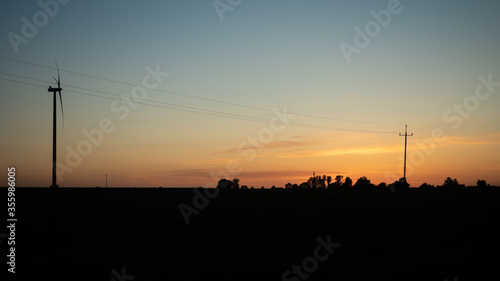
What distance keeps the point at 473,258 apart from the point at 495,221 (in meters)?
16.4

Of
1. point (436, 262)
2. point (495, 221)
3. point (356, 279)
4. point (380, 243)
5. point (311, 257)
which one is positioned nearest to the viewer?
point (356, 279)

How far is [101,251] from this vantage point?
20531 mm

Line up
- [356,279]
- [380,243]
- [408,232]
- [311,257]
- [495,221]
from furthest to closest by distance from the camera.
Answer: [495,221] → [408,232] → [380,243] → [311,257] → [356,279]

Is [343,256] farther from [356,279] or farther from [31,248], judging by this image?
[31,248]

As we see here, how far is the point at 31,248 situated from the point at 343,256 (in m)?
15.8

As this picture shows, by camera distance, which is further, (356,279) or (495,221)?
(495,221)

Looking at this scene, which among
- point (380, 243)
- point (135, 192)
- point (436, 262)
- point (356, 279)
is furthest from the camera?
point (135, 192)

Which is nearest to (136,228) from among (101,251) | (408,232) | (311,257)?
(101,251)

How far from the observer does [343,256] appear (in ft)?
66.0

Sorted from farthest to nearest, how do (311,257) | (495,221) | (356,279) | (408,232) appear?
1. (495,221)
2. (408,232)
3. (311,257)
4. (356,279)

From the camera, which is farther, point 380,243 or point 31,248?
point 380,243

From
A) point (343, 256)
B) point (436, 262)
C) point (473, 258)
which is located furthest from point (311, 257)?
point (473, 258)

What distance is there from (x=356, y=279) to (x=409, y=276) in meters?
2.21

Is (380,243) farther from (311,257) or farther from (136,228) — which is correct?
(136,228)
